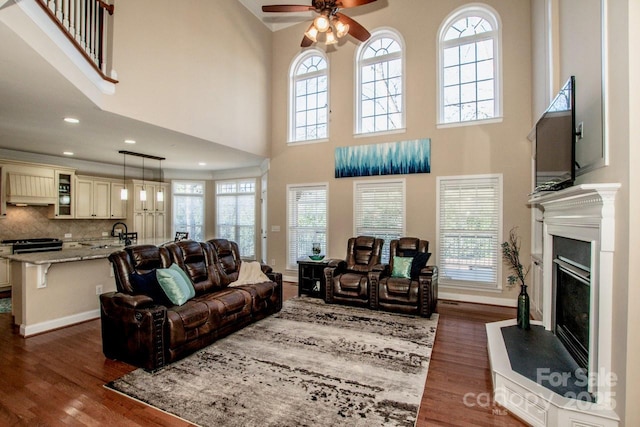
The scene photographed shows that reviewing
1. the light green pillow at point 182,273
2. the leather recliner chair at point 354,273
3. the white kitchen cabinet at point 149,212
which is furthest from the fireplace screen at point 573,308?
the white kitchen cabinet at point 149,212

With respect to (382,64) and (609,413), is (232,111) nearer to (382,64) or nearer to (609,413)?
(382,64)

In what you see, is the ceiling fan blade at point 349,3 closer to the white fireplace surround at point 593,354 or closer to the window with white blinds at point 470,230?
the white fireplace surround at point 593,354

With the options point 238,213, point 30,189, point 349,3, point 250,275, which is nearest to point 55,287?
point 250,275

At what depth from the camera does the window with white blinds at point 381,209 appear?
19.1 ft

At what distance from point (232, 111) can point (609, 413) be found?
6024mm

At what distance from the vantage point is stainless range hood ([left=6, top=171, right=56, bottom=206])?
5793 mm

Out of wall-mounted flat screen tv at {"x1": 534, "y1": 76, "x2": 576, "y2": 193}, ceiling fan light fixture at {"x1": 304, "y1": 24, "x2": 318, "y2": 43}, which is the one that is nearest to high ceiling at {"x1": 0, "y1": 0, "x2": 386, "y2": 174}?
ceiling fan light fixture at {"x1": 304, "y1": 24, "x2": 318, "y2": 43}

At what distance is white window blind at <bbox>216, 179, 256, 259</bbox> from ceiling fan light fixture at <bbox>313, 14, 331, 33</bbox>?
5222 millimetres

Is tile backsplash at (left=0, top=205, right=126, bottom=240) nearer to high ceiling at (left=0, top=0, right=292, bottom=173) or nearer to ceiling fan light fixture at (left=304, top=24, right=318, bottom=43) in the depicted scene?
high ceiling at (left=0, top=0, right=292, bottom=173)

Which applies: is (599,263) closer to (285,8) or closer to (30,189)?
(285,8)

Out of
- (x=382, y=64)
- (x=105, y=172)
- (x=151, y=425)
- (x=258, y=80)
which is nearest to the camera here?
(x=151, y=425)

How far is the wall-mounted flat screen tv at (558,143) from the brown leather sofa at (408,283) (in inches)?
74.8

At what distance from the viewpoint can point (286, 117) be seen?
6.87 m

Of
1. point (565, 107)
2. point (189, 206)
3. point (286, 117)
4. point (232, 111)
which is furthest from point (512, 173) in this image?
point (189, 206)
